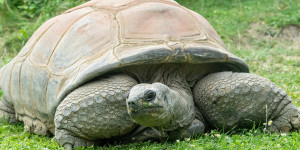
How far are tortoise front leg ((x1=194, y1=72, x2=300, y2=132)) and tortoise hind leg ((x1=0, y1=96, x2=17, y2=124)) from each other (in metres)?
2.00

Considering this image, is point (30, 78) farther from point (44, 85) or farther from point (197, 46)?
point (197, 46)

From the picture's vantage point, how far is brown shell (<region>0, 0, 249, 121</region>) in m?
3.28

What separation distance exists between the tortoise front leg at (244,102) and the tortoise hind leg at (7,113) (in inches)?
78.8

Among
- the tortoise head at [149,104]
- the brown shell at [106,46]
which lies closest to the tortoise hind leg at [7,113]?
the brown shell at [106,46]

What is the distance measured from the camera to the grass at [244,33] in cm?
509

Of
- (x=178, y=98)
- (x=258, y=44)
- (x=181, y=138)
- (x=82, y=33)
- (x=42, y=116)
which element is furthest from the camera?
(x=258, y=44)

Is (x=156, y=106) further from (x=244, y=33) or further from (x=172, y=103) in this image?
(x=244, y=33)

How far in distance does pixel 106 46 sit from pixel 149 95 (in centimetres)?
84

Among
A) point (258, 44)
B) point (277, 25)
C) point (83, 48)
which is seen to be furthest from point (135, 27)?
point (277, 25)

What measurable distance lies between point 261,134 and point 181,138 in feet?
1.95

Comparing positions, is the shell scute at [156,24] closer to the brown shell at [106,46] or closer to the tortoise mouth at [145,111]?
the brown shell at [106,46]

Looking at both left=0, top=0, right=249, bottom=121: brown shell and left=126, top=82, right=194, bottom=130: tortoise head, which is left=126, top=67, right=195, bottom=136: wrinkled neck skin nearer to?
left=126, top=82, right=194, bottom=130: tortoise head

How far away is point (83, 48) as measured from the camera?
3.52 metres

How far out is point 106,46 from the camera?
3414 millimetres
